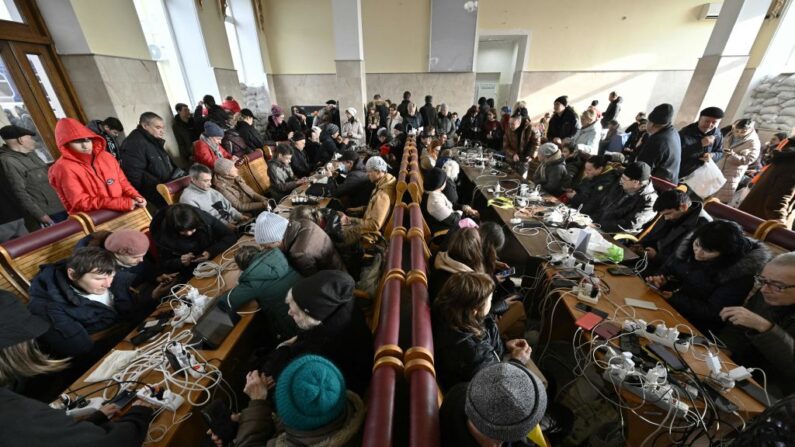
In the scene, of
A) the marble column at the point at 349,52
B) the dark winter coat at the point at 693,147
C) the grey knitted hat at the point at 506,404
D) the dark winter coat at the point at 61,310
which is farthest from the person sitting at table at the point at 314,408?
the marble column at the point at 349,52

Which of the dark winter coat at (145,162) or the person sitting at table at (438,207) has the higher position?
the dark winter coat at (145,162)

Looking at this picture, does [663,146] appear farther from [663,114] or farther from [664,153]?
[663,114]

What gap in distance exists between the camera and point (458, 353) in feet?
5.17

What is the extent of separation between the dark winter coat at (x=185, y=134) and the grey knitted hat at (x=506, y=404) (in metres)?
6.79

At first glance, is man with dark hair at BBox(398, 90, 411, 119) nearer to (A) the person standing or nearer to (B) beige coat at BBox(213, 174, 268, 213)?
(B) beige coat at BBox(213, 174, 268, 213)

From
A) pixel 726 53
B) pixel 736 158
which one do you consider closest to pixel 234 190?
pixel 736 158

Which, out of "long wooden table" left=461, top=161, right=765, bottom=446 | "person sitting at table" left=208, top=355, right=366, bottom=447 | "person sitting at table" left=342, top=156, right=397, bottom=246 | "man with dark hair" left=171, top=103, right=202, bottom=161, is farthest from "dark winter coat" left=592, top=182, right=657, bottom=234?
"man with dark hair" left=171, top=103, right=202, bottom=161

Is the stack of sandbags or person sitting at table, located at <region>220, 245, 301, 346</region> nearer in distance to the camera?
person sitting at table, located at <region>220, 245, 301, 346</region>

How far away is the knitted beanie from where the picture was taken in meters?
2.26

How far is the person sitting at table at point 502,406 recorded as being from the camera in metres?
0.94

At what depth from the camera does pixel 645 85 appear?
34.0ft

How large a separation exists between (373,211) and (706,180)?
13.6 ft

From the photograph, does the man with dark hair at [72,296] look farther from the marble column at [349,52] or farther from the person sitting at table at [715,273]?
the marble column at [349,52]

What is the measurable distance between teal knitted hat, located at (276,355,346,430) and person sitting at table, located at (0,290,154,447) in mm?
677
